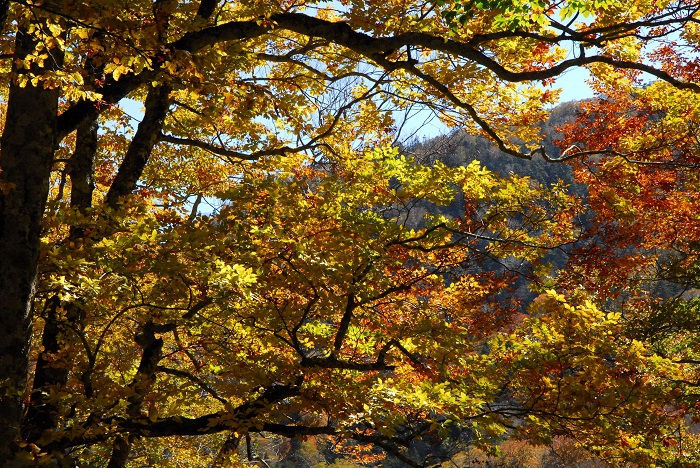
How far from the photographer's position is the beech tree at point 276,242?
14.0 ft

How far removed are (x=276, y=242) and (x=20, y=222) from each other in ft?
6.87

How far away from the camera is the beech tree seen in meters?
4.28

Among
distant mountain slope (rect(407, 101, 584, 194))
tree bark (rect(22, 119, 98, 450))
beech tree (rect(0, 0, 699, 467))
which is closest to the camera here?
beech tree (rect(0, 0, 699, 467))

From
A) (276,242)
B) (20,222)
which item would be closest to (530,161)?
(276,242)

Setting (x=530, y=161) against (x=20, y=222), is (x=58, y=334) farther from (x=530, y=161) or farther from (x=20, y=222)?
(x=530, y=161)

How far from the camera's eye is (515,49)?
5.71 m

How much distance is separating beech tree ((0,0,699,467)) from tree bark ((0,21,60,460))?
0.02m

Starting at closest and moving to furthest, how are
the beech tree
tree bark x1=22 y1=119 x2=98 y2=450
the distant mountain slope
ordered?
the beech tree → tree bark x1=22 y1=119 x2=98 y2=450 → the distant mountain slope

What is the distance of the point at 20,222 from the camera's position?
4352 millimetres

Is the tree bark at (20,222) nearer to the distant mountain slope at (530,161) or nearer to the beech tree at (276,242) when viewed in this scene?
the beech tree at (276,242)

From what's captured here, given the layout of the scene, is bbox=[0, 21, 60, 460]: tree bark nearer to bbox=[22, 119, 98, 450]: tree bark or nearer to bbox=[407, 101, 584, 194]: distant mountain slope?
bbox=[22, 119, 98, 450]: tree bark

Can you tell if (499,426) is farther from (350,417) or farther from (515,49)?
(515,49)

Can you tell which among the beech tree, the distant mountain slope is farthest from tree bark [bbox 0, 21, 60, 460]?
the distant mountain slope

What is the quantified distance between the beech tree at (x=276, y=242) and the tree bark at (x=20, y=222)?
16mm
